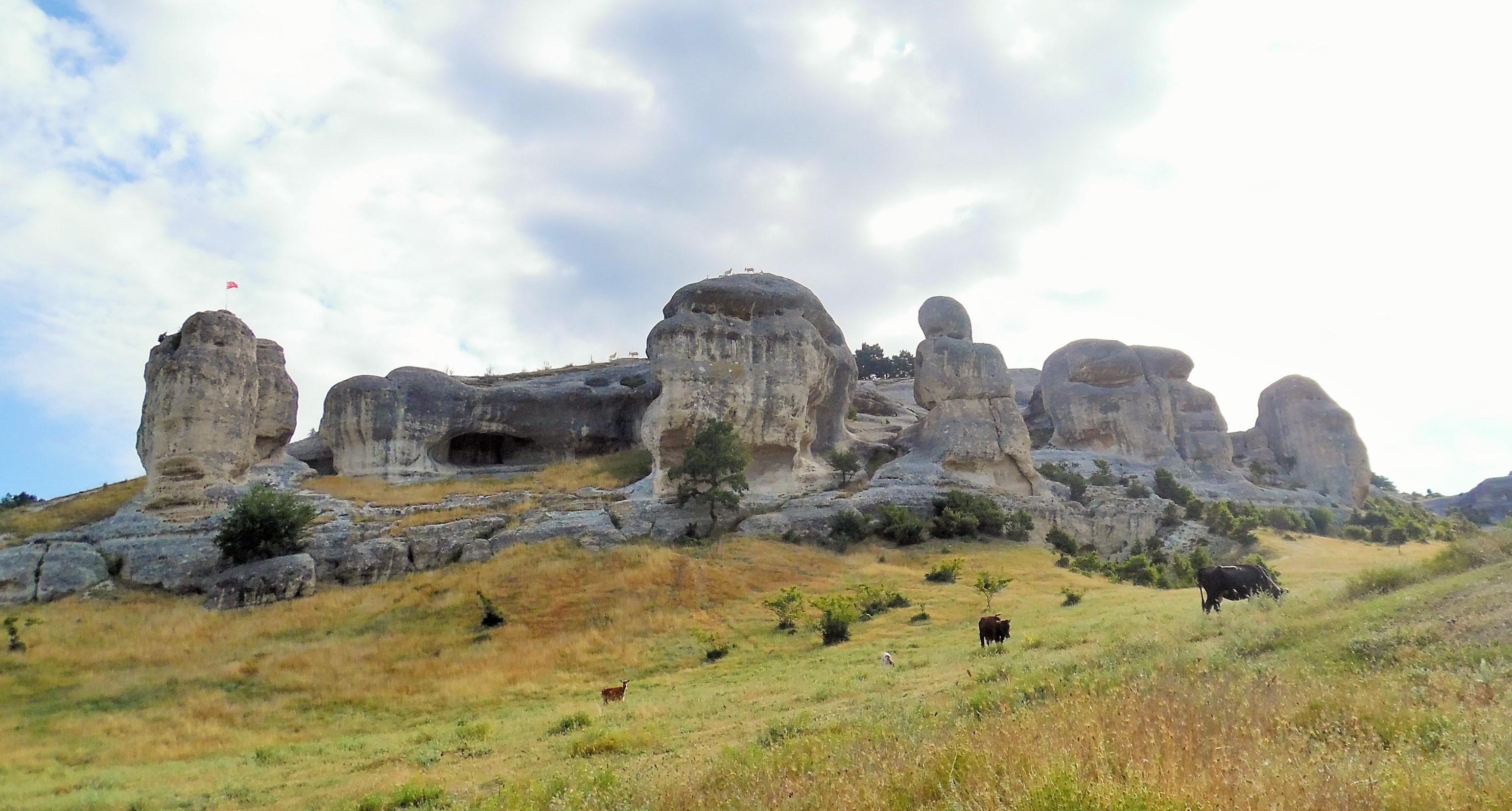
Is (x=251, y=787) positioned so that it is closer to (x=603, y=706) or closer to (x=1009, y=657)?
(x=603, y=706)

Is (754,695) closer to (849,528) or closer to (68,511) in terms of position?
(849,528)

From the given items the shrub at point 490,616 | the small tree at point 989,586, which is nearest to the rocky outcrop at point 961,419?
the small tree at point 989,586

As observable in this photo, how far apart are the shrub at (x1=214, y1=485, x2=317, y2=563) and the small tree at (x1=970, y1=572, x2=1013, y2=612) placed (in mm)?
22200

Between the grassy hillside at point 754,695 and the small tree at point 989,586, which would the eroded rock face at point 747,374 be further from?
the small tree at point 989,586

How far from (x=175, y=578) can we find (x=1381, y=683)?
31949 mm

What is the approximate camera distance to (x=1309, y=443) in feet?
158

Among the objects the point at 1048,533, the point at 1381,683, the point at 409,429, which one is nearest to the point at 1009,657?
the point at 1381,683

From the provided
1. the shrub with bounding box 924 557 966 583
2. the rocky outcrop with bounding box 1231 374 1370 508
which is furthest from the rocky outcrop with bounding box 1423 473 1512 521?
the shrub with bounding box 924 557 966 583

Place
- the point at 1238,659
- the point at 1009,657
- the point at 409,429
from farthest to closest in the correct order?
the point at 409,429 < the point at 1009,657 < the point at 1238,659

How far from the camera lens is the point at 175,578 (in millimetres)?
27750

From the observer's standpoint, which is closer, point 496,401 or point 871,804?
point 871,804

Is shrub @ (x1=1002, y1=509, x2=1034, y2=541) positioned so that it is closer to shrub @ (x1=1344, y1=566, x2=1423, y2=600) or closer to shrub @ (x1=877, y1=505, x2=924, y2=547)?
shrub @ (x1=877, y1=505, x2=924, y2=547)

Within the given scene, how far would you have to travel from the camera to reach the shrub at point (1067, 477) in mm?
38500

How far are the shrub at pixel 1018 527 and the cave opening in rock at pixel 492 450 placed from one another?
79.5ft
